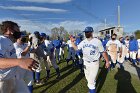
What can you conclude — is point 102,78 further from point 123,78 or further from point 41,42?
point 41,42

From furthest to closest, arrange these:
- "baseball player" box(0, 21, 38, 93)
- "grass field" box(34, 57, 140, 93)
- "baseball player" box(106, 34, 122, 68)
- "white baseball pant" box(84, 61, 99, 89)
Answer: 1. "baseball player" box(106, 34, 122, 68)
2. "grass field" box(34, 57, 140, 93)
3. "white baseball pant" box(84, 61, 99, 89)
4. "baseball player" box(0, 21, 38, 93)

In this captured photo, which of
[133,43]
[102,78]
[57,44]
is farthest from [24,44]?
[133,43]

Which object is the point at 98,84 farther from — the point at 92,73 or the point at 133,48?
the point at 133,48

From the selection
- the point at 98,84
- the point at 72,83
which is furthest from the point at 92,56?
the point at 72,83

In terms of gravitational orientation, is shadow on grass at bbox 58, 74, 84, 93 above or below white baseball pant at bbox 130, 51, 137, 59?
below

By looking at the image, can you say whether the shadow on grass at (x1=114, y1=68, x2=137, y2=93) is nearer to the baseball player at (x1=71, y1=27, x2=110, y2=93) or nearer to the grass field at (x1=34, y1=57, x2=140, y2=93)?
the grass field at (x1=34, y1=57, x2=140, y2=93)

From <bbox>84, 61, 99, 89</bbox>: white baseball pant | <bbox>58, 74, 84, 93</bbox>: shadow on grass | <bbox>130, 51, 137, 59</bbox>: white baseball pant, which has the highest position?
<bbox>84, 61, 99, 89</bbox>: white baseball pant

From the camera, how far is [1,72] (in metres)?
4.21

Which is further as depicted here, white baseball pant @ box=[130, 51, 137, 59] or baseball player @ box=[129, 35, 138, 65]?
baseball player @ box=[129, 35, 138, 65]

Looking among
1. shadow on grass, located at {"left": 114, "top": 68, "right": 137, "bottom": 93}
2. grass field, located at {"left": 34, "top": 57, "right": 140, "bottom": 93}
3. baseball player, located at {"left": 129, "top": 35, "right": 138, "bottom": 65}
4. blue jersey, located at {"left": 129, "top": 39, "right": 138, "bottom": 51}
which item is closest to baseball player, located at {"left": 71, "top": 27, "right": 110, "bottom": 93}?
grass field, located at {"left": 34, "top": 57, "right": 140, "bottom": 93}

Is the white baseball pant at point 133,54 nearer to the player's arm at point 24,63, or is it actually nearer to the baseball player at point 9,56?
the baseball player at point 9,56

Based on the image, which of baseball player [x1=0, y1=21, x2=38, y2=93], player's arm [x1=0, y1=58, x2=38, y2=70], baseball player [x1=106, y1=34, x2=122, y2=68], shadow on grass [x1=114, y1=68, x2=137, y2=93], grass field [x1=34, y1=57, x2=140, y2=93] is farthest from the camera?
baseball player [x1=106, y1=34, x2=122, y2=68]

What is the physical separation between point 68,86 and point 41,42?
193 cm

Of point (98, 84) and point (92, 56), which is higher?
point (92, 56)
